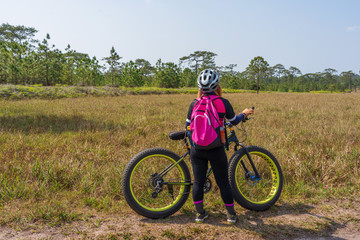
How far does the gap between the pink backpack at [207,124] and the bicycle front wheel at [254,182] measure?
608 millimetres

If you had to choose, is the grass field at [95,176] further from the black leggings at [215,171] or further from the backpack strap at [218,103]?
the backpack strap at [218,103]

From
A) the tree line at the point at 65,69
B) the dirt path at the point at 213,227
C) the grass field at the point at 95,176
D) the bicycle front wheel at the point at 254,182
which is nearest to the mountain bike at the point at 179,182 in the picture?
the bicycle front wheel at the point at 254,182

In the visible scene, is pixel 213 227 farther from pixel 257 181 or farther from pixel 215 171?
pixel 257 181

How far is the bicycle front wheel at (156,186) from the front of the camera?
2783mm

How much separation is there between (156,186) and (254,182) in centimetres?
139

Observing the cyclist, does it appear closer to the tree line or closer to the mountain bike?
the mountain bike

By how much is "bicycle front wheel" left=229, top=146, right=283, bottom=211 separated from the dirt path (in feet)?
0.47

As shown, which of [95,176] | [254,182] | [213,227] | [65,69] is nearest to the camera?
[213,227]

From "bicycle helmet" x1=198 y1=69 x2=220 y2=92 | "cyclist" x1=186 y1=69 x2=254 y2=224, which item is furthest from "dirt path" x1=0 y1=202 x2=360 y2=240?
"bicycle helmet" x1=198 y1=69 x2=220 y2=92

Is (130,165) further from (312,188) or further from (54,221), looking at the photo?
(312,188)

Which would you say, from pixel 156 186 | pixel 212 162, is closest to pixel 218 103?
pixel 212 162

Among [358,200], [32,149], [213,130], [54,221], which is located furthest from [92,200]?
[358,200]

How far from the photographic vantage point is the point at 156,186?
2.95 metres

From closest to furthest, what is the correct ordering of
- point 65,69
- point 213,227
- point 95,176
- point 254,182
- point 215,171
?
point 213,227
point 215,171
point 254,182
point 95,176
point 65,69
